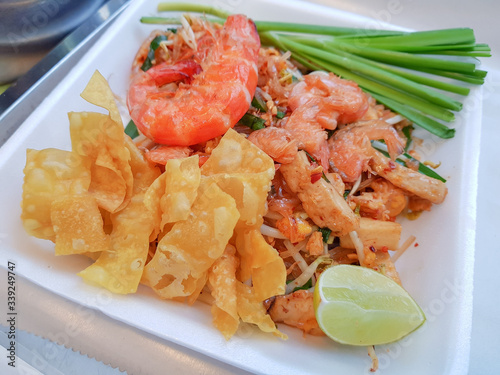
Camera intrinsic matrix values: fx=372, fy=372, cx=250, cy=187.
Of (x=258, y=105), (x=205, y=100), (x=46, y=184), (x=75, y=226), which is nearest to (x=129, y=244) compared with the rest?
(x=75, y=226)

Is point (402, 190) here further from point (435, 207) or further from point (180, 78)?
point (180, 78)

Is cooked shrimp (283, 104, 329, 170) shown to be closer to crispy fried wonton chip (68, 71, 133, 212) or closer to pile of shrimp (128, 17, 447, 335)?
pile of shrimp (128, 17, 447, 335)

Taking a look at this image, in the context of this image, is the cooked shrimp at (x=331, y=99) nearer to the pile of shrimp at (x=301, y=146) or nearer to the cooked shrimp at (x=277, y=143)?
the pile of shrimp at (x=301, y=146)

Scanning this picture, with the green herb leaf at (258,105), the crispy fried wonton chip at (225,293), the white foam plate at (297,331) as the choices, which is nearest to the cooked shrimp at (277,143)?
the green herb leaf at (258,105)

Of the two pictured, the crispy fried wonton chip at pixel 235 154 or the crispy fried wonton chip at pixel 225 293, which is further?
the crispy fried wonton chip at pixel 235 154

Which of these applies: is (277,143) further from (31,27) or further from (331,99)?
(31,27)

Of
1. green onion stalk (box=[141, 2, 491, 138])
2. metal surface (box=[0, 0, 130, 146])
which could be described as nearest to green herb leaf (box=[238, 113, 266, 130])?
green onion stalk (box=[141, 2, 491, 138])
